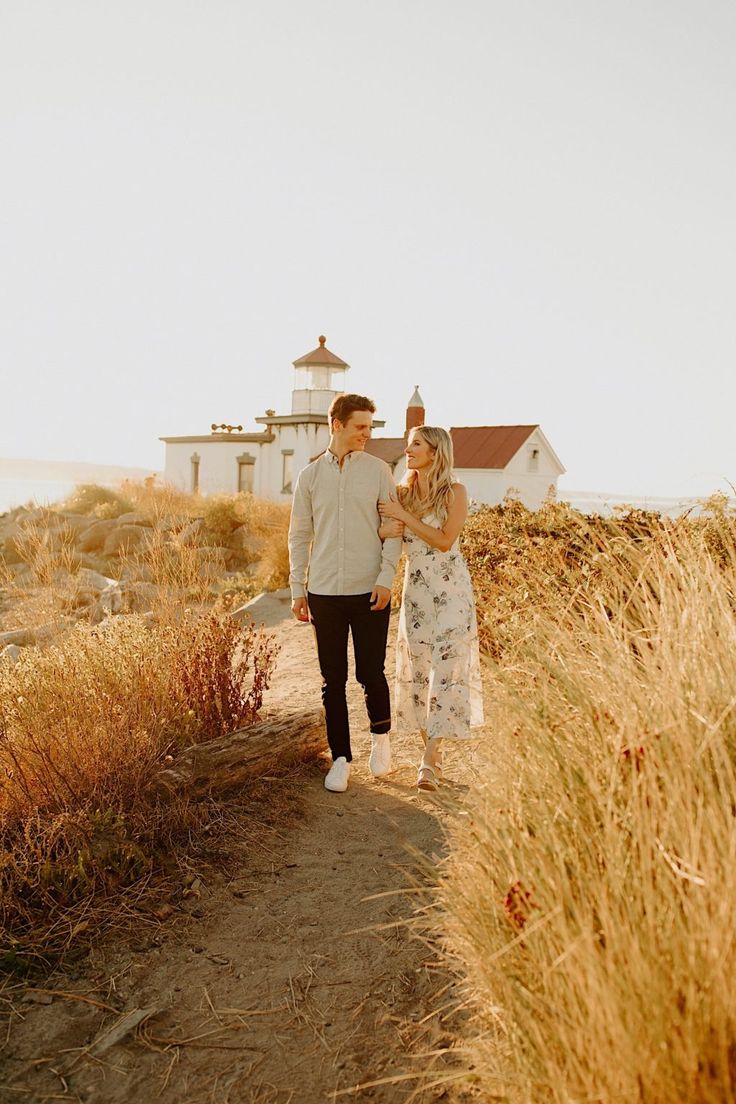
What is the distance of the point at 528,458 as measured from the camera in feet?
99.1

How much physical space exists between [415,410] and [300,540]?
22.1m

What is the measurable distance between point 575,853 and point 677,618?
4.80 ft

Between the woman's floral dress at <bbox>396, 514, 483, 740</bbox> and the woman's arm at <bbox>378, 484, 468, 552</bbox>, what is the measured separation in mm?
114

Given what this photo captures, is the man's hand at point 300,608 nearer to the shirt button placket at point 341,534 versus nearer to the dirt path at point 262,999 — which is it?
the shirt button placket at point 341,534

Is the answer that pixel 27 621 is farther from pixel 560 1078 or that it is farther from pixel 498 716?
pixel 560 1078

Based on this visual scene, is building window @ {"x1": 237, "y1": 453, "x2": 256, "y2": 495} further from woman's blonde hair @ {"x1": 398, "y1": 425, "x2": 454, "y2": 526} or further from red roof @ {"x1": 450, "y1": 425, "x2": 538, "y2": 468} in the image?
woman's blonde hair @ {"x1": 398, "y1": 425, "x2": 454, "y2": 526}

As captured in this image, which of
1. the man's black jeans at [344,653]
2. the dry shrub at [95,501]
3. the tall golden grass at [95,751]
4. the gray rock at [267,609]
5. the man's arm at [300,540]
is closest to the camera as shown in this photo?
the tall golden grass at [95,751]

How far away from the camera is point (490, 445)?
99.5 feet

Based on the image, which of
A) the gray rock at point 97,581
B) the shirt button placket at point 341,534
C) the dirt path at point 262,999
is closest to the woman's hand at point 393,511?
the shirt button placket at point 341,534

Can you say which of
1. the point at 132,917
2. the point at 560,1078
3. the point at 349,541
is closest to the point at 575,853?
the point at 560,1078

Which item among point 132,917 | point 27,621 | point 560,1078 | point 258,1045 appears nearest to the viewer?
point 560,1078

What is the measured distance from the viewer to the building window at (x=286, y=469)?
99.9 feet

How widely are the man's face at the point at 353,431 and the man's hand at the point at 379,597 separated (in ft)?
2.71

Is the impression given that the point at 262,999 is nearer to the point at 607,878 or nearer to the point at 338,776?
the point at 607,878
